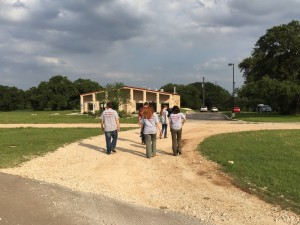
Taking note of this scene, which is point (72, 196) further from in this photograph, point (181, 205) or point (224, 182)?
point (224, 182)

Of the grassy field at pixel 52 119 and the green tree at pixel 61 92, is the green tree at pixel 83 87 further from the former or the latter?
the grassy field at pixel 52 119

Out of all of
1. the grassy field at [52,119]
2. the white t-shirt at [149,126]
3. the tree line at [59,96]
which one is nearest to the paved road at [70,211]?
the white t-shirt at [149,126]

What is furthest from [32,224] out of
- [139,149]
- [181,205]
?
[139,149]

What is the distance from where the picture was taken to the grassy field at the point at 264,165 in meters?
6.88

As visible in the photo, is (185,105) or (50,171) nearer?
(50,171)

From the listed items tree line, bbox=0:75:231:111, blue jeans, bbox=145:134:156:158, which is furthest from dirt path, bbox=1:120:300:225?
tree line, bbox=0:75:231:111

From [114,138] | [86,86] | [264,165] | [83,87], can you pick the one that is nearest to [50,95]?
[83,87]

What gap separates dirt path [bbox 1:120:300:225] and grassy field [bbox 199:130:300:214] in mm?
331

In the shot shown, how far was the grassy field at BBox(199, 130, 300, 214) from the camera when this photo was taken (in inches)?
271

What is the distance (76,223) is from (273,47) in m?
37.8

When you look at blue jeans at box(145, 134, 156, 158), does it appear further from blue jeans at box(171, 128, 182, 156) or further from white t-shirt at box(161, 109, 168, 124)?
white t-shirt at box(161, 109, 168, 124)

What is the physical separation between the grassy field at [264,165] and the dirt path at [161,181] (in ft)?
1.09

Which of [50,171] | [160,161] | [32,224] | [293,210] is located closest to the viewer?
[32,224]

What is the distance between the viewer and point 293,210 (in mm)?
5910
